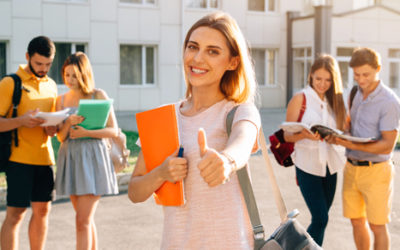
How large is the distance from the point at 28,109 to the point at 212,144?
2831 mm

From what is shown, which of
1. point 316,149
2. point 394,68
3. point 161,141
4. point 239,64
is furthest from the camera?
point 394,68

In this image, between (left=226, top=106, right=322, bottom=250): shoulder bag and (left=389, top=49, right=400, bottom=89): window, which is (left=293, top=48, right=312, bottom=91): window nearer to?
(left=389, top=49, right=400, bottom=89): window

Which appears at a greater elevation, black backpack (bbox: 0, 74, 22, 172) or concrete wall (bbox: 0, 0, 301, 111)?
concrete wall (bbox: 0, 0, 301, 111)

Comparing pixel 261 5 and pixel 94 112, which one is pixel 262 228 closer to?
pixel 94 112

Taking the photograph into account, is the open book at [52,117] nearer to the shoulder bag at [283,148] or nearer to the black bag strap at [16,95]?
the black bag strap at [16,95]

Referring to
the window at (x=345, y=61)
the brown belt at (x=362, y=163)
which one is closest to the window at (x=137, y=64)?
the window at (x=345, y=61)

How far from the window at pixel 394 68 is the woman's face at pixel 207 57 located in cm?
2654

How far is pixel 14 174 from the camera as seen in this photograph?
180 inches

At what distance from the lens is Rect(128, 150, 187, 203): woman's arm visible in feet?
6.88

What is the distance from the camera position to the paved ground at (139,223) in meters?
5.86

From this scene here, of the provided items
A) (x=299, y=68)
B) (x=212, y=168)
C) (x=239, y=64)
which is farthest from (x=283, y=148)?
(x=299, y=68)

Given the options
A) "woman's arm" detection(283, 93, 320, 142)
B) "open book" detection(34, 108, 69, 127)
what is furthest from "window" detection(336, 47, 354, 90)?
"open book" detection(34, 108, 69, 127)

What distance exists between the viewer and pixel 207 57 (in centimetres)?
224

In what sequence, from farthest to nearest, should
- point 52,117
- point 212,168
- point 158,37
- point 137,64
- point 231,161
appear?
1. point 137,64
2. point 158,37
3. point 52,117
4. point 231,161
5. point 212,168
